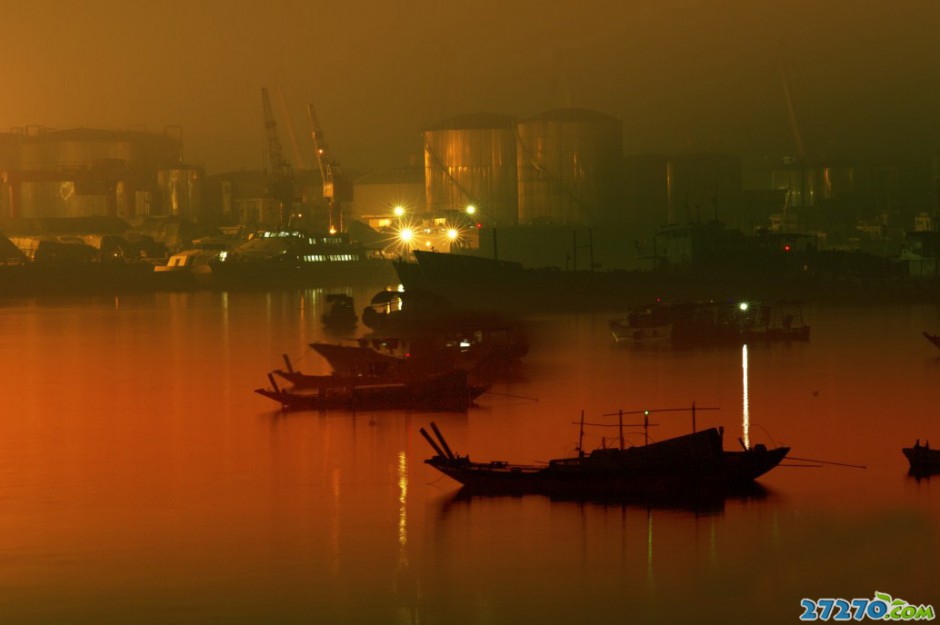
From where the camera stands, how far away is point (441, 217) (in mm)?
71812

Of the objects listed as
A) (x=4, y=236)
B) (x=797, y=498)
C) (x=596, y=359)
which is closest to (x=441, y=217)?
(x=4, y=236)

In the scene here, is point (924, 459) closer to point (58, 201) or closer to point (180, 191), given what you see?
point (180, 191)

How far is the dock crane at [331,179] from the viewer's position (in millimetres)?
83375

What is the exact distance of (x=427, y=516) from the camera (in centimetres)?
1513

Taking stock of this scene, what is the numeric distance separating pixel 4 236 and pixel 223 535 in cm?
7118

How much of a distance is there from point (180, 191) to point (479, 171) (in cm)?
2939

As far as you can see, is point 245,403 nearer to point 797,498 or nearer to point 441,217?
point 797,498

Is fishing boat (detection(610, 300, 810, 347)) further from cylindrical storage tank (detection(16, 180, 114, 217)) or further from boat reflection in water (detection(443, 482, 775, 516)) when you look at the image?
cylindrical storage tank (detection(16, 180, 114, 217))

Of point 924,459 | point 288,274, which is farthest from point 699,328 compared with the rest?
point 288,274

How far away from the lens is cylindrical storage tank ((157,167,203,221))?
3679 inches

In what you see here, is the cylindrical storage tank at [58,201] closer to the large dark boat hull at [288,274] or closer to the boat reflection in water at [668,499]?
the large dark boat hull at [288,274]

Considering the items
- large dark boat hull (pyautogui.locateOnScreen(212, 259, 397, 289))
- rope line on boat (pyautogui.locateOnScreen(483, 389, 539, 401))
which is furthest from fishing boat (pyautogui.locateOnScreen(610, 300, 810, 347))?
large dark boat hull (pyautogui.locateOnScreen(212, 259, 397, 289))

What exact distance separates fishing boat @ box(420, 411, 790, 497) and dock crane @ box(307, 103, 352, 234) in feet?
226

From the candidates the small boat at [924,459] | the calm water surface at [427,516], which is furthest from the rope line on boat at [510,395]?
the small boat at [924,459]
